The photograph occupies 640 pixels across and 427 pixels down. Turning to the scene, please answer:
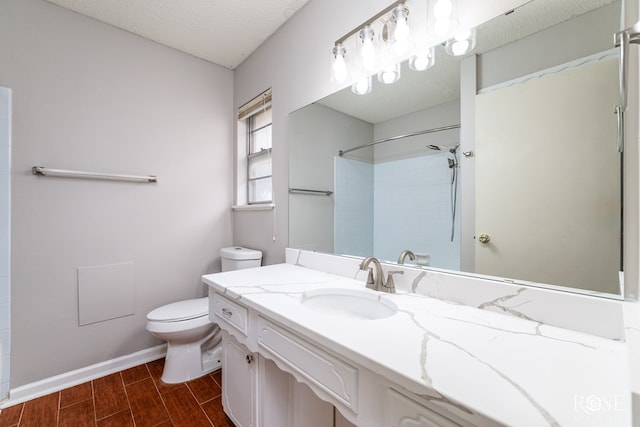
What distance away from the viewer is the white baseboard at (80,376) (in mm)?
1534

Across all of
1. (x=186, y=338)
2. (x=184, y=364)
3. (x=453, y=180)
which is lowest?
(x=184, y=364)

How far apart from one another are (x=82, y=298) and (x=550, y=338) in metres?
2.42

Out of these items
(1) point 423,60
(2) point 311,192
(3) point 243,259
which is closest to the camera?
(1) point 423,60

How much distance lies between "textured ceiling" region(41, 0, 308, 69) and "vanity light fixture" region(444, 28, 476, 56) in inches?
41.8

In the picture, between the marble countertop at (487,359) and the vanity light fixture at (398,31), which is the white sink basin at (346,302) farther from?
the vanity light fixture at (398,31)

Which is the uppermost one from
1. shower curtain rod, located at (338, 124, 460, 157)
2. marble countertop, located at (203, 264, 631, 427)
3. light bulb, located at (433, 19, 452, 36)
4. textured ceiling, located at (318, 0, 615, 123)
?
light bulb, located at (433, 19, 452, 36)

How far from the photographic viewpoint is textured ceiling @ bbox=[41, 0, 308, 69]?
166 cm

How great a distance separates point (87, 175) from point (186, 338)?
48.9 inches

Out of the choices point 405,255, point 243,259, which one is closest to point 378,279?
point 405,255

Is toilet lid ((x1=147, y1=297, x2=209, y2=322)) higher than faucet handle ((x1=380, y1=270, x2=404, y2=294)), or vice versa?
faucet handle ((x1=380, y1=270, x2=404, y2=294))

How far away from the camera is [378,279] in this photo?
1140 millimetres

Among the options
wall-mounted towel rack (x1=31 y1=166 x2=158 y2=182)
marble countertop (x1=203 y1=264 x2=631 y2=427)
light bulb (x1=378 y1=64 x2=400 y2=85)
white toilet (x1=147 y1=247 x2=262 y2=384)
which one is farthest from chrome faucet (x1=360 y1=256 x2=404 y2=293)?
wall-mounted towel rack (x1=31 y1=166 x2=158 y2=182)

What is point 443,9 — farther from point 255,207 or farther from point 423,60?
point 255,207

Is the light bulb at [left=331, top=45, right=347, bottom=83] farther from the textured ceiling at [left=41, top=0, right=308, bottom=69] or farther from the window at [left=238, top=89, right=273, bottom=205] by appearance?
the window at [left=238, top=89, right=273, bottom=205]
